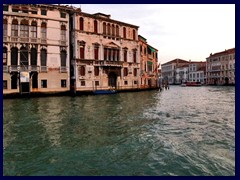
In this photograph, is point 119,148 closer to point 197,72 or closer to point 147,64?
point 147,64

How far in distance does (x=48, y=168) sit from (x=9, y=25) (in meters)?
20.3

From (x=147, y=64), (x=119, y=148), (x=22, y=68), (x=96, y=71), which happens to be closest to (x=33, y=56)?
(x=22, y=68)

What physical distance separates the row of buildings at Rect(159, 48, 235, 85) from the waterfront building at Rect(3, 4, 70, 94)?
49.0 metres

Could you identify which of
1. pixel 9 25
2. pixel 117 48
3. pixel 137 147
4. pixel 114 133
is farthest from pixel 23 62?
pixel 137 147

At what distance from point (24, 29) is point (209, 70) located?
60690 mm

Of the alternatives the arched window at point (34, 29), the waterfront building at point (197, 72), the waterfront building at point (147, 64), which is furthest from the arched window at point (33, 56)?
the waterfront building at point (197, 72)

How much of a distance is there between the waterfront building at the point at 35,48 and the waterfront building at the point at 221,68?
5028 centimetres

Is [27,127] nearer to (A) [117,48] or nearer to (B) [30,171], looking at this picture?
(B) [30,171]

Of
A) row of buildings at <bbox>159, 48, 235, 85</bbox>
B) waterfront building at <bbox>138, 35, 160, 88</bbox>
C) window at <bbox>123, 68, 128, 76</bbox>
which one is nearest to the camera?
window at <bbox>123, 68, 128, 76</bbox>

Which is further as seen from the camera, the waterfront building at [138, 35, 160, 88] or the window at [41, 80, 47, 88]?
the waterfront building at [138, 35, 160, 88]

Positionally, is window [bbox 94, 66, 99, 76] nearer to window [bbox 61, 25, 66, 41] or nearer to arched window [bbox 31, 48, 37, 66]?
window [bbox 61, 25, 66, 41]

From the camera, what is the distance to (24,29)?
22.0m

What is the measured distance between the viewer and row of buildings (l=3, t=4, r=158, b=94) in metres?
21.5

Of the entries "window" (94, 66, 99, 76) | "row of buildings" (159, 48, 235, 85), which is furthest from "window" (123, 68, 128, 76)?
"row of buildings" (159, 48, 235, 85)
